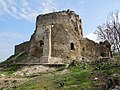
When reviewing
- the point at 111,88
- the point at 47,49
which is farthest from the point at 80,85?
Answer: the point at 47,49

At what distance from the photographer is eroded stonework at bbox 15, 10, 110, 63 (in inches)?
1302

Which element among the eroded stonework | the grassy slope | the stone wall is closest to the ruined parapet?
the eroded stonework

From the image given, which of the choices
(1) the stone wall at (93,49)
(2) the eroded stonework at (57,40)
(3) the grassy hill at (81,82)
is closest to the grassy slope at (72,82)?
(3) the grassy hill at (81,82)

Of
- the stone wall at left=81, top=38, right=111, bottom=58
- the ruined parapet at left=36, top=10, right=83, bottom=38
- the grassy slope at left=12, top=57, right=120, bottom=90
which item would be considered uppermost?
the ruined parapet at left=36, top=10, right=83, bottom=38

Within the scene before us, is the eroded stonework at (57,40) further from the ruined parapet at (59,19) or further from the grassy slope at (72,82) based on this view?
the grassy slope at (72,82)

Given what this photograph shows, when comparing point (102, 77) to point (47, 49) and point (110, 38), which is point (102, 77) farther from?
point (110, 38)

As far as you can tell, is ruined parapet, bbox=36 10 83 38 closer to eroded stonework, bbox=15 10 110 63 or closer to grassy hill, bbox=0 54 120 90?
eroded stonework, bbox=15 10 110 63

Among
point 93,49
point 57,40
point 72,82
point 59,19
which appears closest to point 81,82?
point 72,82

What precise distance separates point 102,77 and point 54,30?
58.2 feet

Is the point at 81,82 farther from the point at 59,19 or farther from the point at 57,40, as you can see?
the point at 59,19

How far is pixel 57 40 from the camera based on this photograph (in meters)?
34.1

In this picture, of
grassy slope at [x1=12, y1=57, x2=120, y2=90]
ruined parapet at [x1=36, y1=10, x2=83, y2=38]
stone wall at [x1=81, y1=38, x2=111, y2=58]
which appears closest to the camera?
grassy slope at [x1=12, y1=57, x2=120, y2=90]

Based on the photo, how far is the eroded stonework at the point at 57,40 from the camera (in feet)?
108

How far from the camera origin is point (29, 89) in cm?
1830
